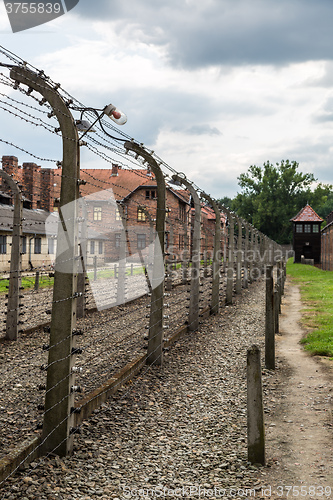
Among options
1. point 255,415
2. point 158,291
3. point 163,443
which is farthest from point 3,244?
point 255,415

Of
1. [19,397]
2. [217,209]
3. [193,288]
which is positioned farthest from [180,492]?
[217,209]

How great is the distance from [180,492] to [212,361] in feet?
13.6

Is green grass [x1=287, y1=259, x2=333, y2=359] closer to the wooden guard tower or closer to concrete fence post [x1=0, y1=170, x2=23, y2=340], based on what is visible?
concrete fence post [x1=0, y1=170, x2=23, y2=340]

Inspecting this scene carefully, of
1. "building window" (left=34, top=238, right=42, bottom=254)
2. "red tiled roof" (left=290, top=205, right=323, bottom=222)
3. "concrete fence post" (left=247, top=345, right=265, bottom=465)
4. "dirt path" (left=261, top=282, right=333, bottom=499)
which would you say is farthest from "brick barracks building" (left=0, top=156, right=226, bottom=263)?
"concrete fence post" (left=247, top=345, right=265, bottom=465)

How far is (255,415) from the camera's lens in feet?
13.8

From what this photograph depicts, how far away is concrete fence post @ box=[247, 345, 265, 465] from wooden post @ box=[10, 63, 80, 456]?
1524mm

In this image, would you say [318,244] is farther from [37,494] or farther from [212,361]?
[37,494]

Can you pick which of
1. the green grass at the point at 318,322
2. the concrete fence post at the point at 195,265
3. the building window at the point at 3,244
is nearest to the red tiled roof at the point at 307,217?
the building window at the point at 3,244

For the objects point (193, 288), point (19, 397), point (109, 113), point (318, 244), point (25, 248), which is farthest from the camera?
point (318, 244)

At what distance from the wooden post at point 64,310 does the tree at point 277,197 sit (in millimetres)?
72636

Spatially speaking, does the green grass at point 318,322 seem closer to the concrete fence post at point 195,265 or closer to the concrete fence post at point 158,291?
the concrete fence post at point 195,265

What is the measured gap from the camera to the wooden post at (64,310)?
411cm

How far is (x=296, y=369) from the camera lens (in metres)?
7.43

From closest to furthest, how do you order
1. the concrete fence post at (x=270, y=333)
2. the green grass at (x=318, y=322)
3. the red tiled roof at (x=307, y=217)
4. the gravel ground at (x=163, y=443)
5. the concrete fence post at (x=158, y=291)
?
the gravel ground at (x=163, y=443) → the concrete fence post at (x=158, y=291) → the concrete fence post at (x=270, y=333) → the green grass at (x=318, y=322) → the red tiled roof at (x=307, y=217)
